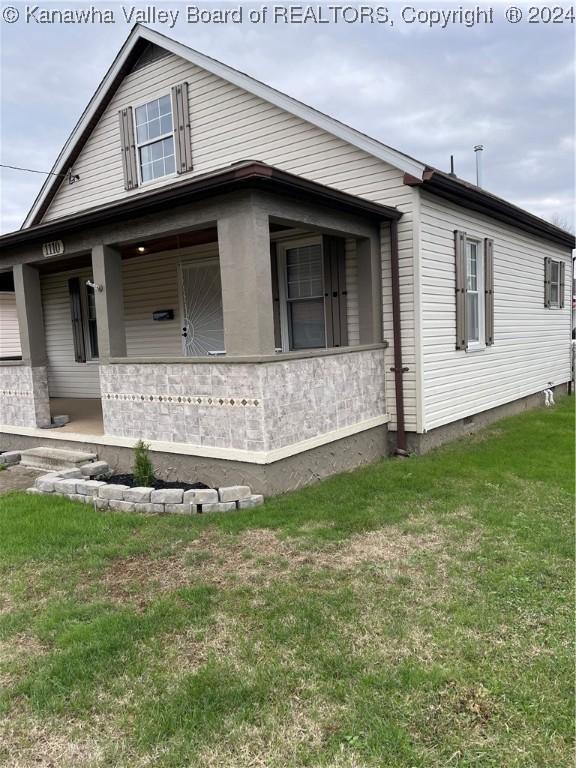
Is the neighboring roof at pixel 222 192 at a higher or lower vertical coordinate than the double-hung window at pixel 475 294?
higher

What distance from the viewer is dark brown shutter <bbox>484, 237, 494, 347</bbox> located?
845 centimetres

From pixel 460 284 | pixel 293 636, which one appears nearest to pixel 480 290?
pixel 460 284

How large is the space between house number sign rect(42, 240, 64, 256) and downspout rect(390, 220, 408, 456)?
4103 millimetres

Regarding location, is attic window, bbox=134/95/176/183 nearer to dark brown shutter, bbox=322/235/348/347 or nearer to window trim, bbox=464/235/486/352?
dark brown shutter, bbox=322/235/348/347

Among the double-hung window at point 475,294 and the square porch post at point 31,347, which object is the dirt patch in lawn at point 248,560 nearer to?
the square porch post at point 31,347

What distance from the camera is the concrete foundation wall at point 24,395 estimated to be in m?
7.49

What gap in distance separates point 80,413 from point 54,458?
7.08ft

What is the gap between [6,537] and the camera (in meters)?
4.54

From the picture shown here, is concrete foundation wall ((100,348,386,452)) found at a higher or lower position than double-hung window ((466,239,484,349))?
lower

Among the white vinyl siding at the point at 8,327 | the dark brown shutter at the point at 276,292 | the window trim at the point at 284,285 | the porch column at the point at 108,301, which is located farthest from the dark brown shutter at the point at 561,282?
the white vinyl siding at the point at 8,327

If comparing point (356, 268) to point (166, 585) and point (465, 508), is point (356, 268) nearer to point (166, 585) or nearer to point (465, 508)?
point (465, 508)

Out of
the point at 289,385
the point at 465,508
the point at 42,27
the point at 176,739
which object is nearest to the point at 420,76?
the point at 42,27

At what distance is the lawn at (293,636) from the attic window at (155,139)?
6162 millimetres

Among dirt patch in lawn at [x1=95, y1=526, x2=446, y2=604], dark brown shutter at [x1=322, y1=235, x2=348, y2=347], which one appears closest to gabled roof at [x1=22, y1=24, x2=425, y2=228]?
dark brown shutter at [x1=322, y1=235, x2=348, y2=347]
